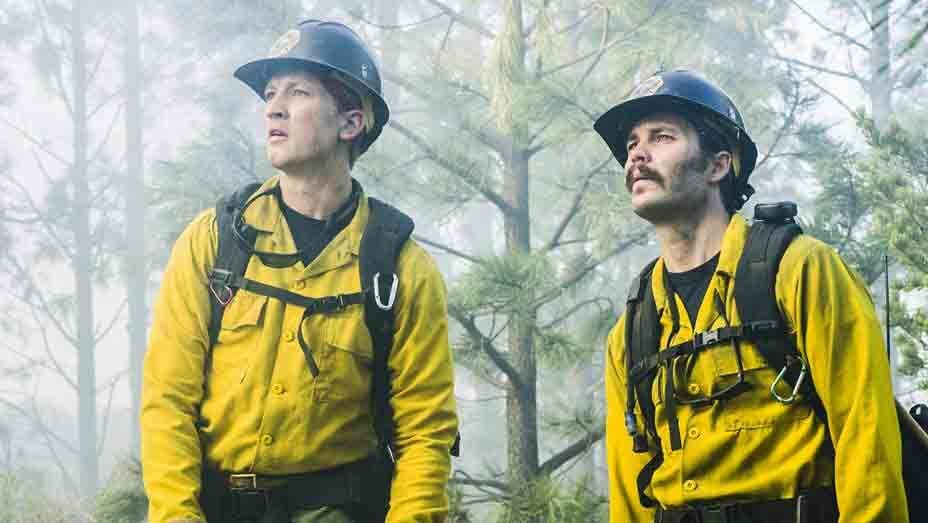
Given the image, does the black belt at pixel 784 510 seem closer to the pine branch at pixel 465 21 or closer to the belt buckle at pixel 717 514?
the belt buckle at pixel 717 514

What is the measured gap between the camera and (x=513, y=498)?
578 centimetres

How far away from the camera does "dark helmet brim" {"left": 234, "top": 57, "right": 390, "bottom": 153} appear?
3090 millimetres

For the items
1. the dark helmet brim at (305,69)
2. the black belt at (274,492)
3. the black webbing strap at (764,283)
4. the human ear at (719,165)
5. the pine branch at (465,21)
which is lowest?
the black belt at (274,492)

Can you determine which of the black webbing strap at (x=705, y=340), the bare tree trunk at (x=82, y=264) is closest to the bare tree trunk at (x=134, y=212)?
the bare tree trunk at (x=82, y=264)

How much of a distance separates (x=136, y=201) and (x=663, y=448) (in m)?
18.3

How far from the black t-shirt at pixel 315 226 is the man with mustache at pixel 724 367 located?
938 millimetres

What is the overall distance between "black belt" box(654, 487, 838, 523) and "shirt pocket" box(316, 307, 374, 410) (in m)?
1.09

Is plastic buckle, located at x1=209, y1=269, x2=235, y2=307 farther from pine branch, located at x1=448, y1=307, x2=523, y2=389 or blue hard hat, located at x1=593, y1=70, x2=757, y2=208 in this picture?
pine branch, located at x1=448, y1=307, x2=523, y2=389

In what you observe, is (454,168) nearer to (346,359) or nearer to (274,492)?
(346,359)

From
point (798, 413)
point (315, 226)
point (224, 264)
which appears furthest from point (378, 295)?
point (798, 413)

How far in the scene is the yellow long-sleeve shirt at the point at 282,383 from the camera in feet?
8.91

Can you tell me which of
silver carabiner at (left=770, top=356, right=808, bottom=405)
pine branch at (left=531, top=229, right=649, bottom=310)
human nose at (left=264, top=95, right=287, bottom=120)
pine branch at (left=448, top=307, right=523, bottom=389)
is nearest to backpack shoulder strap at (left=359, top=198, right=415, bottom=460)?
human nose at (left=264, top=95, right=287, bottom=120)

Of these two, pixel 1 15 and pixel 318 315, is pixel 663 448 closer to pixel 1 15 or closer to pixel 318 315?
pixel 318 315

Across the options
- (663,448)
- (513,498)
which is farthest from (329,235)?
(513,498)
